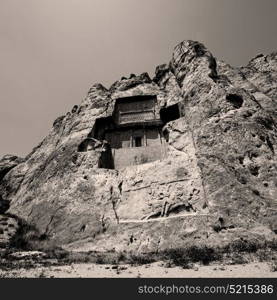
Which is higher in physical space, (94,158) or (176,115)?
(176,115)

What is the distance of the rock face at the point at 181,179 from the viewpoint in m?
17.6

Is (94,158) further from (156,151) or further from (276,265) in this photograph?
(276,265)

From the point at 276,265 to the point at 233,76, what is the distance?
21.9 m

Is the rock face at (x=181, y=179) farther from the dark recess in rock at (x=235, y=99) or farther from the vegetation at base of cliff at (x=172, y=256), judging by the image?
the vegetation at base of cliff at (x=172, y=256)

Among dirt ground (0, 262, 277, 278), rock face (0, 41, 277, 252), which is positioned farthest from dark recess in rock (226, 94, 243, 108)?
dirt ground (0, 262, 277, 278)

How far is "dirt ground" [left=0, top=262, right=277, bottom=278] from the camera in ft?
36.1

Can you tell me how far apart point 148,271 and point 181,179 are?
9877 mm

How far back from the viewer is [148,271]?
12383mm

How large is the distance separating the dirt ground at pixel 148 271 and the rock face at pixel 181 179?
3997 mm

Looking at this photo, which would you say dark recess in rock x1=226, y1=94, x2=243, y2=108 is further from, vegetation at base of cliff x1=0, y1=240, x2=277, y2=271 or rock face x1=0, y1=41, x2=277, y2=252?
vegetation at base of cliff x1=0, y1=240, x2=277, y2=271

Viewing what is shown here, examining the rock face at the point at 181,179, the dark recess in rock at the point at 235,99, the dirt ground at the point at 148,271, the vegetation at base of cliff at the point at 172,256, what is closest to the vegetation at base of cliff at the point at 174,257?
the vegetation at base of cliff at the point at 172,256

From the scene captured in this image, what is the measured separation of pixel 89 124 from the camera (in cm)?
2942

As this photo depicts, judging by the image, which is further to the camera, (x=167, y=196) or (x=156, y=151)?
(x=156, y=151)

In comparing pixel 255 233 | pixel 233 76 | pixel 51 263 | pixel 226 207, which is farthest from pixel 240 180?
pixel 233 76
